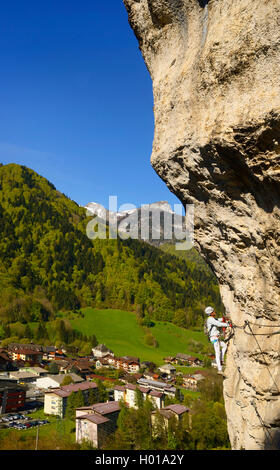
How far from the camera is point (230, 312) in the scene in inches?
340

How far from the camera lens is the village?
136ft

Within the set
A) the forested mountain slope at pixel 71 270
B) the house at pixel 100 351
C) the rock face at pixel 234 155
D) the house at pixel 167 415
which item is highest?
the forested mountain slope at pixel 71 270

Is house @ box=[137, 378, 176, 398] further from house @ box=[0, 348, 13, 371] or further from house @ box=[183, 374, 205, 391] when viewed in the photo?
house @ box=[0, 348, 13, 371]

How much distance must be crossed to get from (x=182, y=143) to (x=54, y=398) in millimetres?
51760

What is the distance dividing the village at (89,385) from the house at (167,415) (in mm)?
90

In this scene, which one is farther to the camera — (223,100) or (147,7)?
(147,7)

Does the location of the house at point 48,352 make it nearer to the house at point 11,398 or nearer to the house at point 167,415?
the house at point 11,398

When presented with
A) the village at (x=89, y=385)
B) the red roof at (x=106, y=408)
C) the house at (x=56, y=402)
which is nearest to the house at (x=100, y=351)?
the village at (x=89, y=385)

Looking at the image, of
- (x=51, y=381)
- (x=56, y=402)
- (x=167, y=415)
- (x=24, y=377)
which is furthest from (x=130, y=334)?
(x=167, y=415)

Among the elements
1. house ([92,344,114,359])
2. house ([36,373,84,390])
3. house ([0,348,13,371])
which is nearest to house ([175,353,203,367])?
house ([92,344,114,359])

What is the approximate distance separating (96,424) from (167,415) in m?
9.41

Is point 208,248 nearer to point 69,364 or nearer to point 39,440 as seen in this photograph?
point 39,440

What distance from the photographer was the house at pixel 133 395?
171 feet
